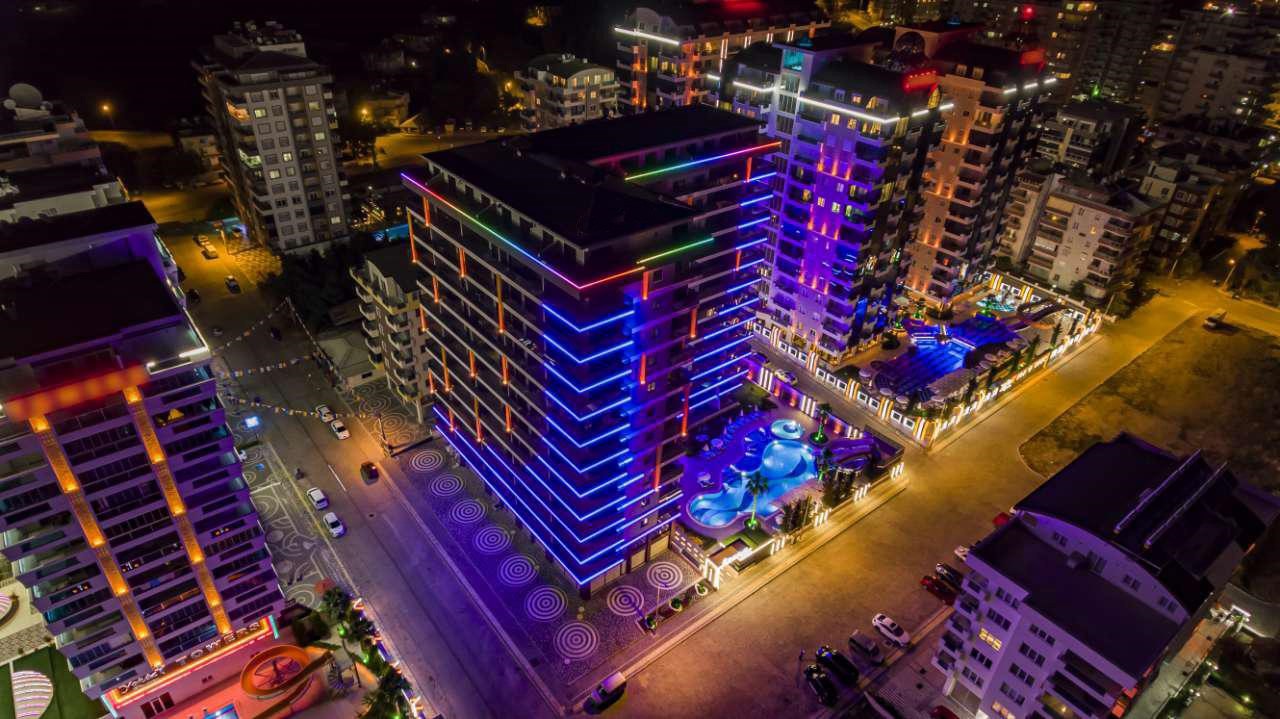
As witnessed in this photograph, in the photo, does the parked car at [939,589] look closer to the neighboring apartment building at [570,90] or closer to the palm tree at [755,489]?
the palm tree at [755,489]

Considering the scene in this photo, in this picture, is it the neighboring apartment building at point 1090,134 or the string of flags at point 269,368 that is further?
the neighboring apartment building at point 1090,134

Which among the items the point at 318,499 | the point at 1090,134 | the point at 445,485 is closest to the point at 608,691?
the point at 445,485

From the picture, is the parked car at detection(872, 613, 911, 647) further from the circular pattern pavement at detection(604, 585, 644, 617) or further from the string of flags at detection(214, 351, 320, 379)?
the string of flags at detection(214, 351, 320, 379)

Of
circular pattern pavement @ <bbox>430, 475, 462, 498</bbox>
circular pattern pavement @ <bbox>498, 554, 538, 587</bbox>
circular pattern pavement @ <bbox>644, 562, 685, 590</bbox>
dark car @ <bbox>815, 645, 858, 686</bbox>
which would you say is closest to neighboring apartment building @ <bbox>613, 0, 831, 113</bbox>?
circular pattern pavement @ <bbox>430, 475, 462, 498</bbox>

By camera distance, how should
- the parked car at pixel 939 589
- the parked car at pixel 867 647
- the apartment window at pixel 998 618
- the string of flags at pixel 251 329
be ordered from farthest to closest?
the string of flags at pixel 251 329, the parked car at pixel 939 589, the parked car at pixel 867 647, the apartment window at pixel 998 618


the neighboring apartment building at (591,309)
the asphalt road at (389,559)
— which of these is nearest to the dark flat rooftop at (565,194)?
the neighboring apartment building at (591,309)

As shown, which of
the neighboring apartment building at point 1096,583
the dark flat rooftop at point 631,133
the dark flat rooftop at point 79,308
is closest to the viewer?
the dark flat rooftop at point 79,308

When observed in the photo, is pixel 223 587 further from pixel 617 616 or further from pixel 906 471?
pixel 906 471
